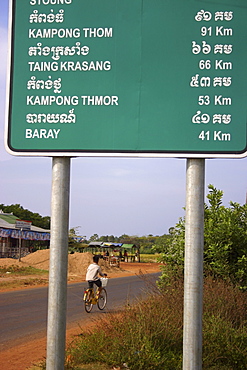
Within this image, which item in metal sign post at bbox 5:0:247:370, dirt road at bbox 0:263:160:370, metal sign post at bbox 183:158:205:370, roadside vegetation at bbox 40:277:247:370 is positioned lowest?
dirt road at bbox 0:263:160:370

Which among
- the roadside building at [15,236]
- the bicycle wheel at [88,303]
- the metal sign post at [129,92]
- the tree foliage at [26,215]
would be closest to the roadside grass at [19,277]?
the roadside building at [15,236]

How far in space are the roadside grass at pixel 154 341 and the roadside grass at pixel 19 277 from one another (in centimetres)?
1787

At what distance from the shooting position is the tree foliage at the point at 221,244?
32.1 feet

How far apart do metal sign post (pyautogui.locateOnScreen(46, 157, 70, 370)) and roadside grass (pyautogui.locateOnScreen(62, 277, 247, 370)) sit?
7.12 ft

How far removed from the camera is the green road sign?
3922 mm

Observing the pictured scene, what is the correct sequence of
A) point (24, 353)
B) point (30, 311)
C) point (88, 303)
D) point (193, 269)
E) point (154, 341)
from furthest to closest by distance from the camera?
1. point (30, 311)
2. point (88, 303)
3. point (24, 353)
4. point (154, 341)
5. point (193, 269)

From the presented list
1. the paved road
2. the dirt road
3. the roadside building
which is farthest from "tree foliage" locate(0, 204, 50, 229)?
the dirt road

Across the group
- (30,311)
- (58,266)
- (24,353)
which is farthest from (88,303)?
(58,266)

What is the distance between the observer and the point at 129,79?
3.99 metres

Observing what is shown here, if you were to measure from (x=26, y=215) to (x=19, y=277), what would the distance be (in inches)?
2062

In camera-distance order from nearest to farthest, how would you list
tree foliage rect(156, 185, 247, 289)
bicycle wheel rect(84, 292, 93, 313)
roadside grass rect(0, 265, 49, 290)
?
1. tree foliage rect(156, 185, 247, 289)
2. bicycle wheel rect(84, 292, 93, 313)
3. roadside grass rect(0, 265, 49, 290)

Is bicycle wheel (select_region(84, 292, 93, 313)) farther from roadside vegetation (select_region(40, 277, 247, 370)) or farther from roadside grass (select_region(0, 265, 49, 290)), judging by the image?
roadside grass (select_region(0, 265, 49, 290))

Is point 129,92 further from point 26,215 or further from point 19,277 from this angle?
point 26,215

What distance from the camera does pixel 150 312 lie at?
7.03 metres
